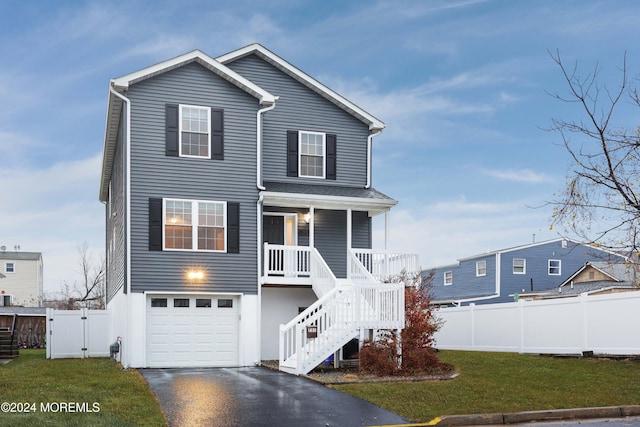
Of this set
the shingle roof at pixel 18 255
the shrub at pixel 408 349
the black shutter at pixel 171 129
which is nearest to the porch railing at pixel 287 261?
the black shutter at pixel 171 129

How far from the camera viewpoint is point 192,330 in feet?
65.4

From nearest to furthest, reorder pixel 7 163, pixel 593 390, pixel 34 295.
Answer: pixel 593 390 < pixel 7 163 < pixel 34 295

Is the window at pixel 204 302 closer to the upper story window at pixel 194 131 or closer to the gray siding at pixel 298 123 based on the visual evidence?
the upper story window at pixel 194 131

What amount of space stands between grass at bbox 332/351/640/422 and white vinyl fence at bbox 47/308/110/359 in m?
12.4

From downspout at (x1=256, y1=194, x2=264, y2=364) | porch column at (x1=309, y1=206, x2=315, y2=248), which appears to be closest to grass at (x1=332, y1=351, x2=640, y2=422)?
porch column at (x1=309, y1=206, x2=315, y2=248)

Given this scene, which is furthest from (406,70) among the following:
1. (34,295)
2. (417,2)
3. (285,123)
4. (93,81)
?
(34,295)

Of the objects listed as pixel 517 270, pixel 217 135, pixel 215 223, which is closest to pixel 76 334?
pixel 215 223

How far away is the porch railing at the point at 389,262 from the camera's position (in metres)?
20.0

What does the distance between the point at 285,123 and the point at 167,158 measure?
4424 mm

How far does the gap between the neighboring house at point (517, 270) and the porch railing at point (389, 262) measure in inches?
821

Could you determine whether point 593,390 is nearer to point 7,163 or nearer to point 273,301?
point 273,301

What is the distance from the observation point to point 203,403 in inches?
476

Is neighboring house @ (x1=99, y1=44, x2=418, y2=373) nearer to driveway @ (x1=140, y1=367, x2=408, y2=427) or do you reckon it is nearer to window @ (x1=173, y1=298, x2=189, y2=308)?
window @ (x1=173, y1=298, x2=189, y2=308)

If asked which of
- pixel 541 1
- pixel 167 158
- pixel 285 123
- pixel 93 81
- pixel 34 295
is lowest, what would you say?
pixel 34 295
